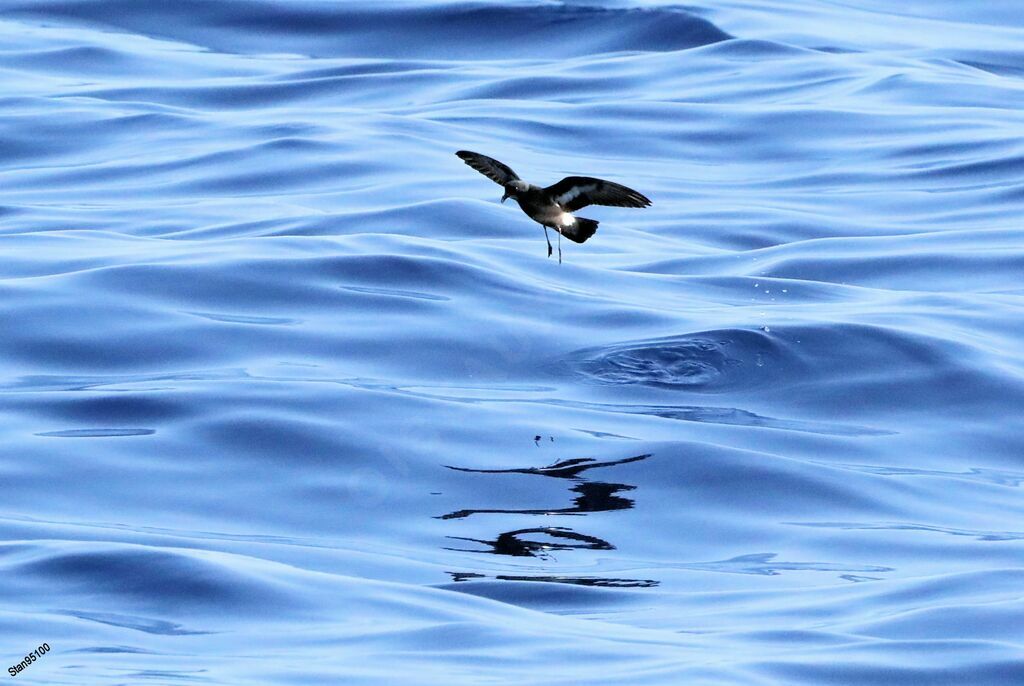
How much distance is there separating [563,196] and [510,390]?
7.38 feet

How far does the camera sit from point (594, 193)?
8.53m

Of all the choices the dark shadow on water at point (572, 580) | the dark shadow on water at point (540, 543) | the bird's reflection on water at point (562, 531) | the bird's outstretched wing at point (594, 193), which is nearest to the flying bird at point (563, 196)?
the bird's outstretched wing at point (594, 193)

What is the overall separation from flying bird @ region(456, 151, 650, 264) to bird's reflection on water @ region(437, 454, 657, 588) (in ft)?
3.89

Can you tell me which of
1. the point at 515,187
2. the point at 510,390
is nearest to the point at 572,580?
the point at 515,187

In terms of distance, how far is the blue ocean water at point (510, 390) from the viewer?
716 cm

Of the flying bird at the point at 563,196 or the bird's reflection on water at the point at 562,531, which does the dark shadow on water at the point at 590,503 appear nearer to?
the bird's reflection on water at the point at 562,531

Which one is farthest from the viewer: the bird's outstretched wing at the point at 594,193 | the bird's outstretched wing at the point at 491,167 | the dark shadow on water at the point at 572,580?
the bird's outstretched wing at the point at 491,167

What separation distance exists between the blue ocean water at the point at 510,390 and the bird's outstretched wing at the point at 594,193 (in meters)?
1.40

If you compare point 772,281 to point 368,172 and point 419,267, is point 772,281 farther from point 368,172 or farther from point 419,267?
point 368,172

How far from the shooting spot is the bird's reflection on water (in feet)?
26.0

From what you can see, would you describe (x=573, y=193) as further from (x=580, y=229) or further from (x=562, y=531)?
(x=562, y=531)

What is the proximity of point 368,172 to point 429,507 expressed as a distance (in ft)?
27.3

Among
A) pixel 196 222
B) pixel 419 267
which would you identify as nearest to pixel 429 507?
pixel 419 267

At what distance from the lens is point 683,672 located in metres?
6.58
